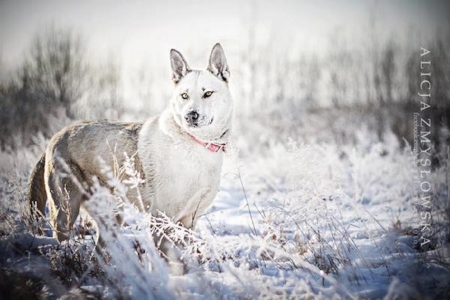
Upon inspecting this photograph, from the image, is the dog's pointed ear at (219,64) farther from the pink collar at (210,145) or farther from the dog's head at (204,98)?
the pink collar at (210,145)

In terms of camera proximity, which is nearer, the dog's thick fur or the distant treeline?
the dog's thick fur

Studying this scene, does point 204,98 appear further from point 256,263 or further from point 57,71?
point 57,71

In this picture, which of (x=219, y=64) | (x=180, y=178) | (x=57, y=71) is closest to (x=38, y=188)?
(x=180, y=178)

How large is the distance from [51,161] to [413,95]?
1337cm

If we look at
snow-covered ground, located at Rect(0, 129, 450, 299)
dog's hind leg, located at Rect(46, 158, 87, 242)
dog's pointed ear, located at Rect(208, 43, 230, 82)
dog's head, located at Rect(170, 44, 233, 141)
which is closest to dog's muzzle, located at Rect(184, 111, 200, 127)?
dog's head, located at Rect(170, 44, 233, 141)

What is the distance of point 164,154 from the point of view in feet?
10.2

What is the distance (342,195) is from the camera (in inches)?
108

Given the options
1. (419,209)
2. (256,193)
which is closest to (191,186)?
(419,209)

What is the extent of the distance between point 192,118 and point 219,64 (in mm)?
874

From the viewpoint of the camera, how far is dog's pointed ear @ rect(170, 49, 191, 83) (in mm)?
3430

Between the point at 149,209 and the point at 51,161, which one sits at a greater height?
the point at 51,161

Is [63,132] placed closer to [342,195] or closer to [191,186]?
[191,186]

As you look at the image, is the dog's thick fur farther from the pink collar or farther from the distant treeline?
the distant treeline

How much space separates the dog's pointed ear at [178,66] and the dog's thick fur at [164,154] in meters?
0.06
